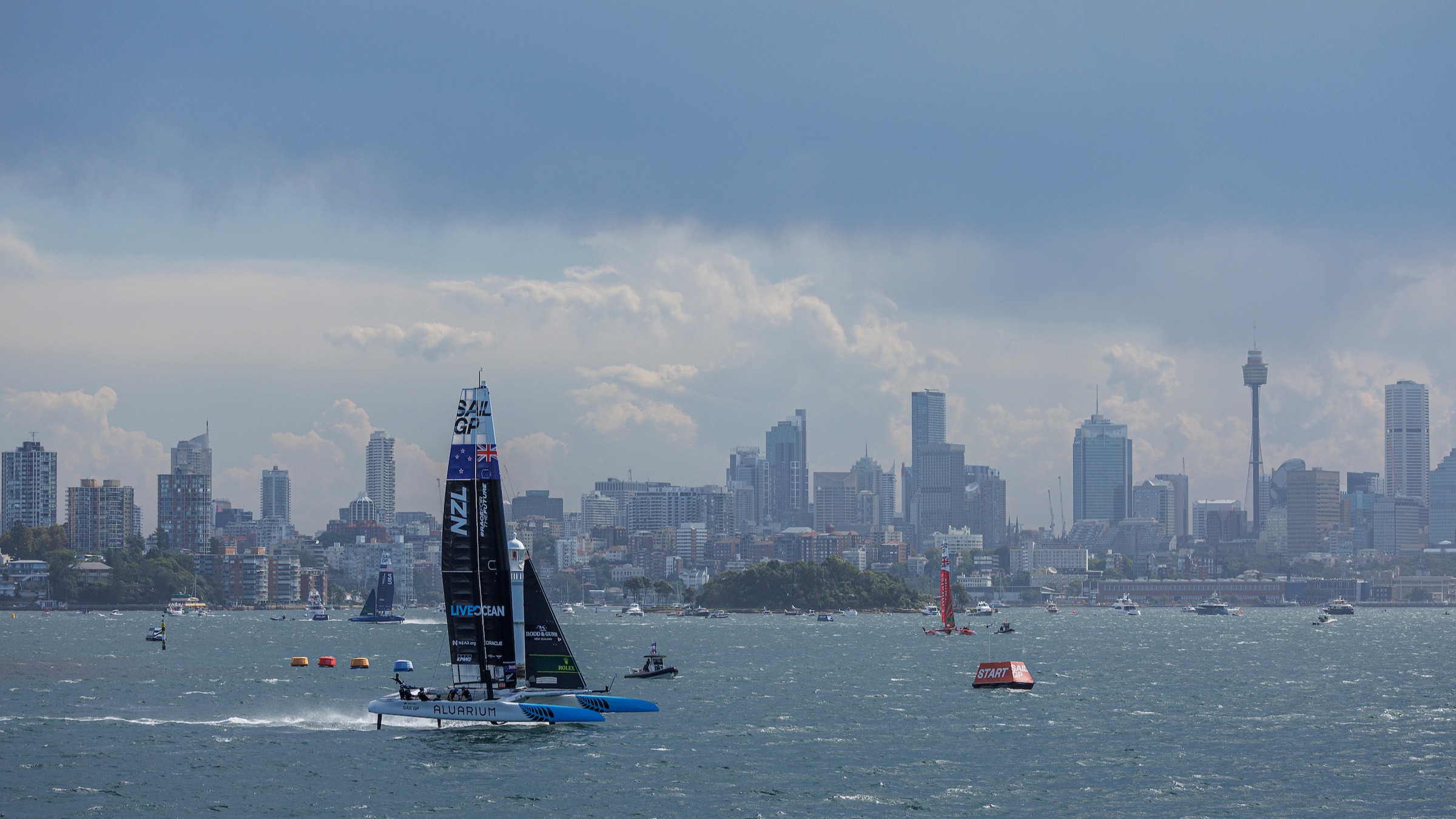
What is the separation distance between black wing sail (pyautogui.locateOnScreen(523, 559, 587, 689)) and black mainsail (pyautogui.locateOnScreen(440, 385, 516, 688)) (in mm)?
1109

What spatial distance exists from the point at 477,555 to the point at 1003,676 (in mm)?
37716

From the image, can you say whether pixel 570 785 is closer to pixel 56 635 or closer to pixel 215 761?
pixel 215 761

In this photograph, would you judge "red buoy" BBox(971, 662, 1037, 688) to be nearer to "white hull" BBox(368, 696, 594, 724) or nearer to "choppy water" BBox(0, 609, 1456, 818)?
"choppy water" BBox(0, 609, 1456, 818)

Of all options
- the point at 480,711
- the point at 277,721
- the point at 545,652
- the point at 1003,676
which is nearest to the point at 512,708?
the point at 480,711

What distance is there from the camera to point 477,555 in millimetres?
59188

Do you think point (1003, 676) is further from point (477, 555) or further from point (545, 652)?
point (477, 555)

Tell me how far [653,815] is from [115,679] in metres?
58.0

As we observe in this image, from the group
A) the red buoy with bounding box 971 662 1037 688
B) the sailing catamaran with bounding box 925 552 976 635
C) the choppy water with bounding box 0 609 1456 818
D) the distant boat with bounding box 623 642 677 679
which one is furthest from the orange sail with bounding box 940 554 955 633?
the distant boat with bounding box 623 642 677 679

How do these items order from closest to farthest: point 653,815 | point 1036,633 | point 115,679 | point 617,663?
point 653,815 < point 115,679 < point 617,663 < point 1036,633

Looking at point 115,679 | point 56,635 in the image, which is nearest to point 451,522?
point 115,679

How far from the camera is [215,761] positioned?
53.8m

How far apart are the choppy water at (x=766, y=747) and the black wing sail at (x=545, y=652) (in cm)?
192

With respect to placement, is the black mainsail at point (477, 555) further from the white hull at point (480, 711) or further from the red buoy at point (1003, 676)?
the red buoy at point (1003, 676)

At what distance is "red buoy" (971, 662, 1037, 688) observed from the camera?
87062mm
